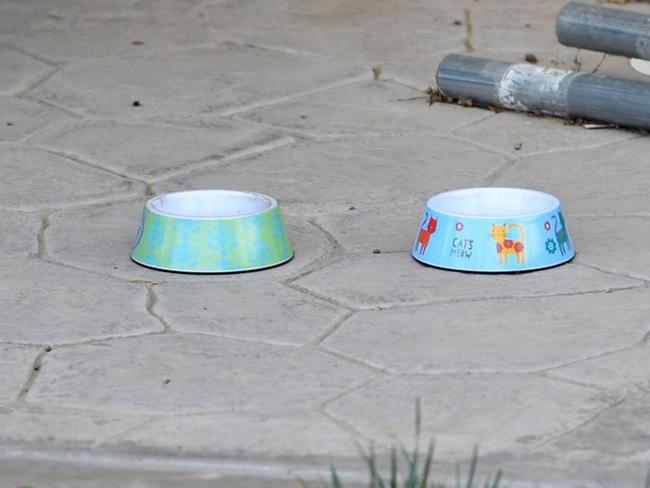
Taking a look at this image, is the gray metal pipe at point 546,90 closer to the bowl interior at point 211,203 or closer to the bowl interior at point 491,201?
the bowl interior at point 491,201

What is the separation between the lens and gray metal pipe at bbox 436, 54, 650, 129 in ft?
15.3

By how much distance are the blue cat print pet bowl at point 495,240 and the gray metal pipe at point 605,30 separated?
1.30 metres

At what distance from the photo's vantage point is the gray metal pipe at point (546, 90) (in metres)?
4.67

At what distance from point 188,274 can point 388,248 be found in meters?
0.53

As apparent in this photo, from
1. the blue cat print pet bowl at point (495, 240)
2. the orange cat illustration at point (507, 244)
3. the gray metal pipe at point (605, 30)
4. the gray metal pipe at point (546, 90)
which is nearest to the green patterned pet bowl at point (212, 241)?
the blue cat print pet bowl at point (495, 240)

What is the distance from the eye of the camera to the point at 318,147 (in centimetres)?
470

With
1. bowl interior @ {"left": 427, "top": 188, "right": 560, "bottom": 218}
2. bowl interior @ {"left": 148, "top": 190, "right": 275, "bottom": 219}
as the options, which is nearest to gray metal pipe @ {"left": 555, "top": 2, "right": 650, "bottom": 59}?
bowl interior @ {"left": 427, "top": 188, "right": 560, "bottom": 218}

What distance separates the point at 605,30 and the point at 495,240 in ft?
5.16

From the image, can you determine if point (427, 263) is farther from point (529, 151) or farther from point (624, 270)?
point (529, 151)

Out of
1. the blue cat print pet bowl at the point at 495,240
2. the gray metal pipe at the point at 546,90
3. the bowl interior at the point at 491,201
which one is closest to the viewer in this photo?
the blue cat print pet bowl at the point at 495,240

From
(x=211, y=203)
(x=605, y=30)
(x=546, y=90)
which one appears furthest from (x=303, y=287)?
(x=605, y=30)

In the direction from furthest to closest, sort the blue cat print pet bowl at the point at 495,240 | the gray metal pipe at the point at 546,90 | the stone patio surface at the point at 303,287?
the gray metal pipe at the point at 546,90, the blue cat print pet bowl at the point at 495,240, the stone patio surface at the point at 303,287

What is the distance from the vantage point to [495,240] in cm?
353

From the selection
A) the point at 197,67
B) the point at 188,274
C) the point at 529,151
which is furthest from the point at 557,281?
the point at 197,67
